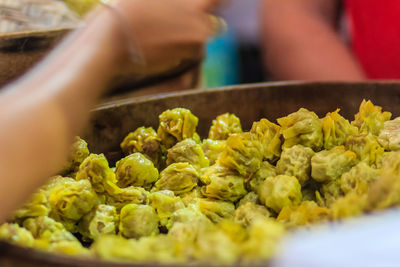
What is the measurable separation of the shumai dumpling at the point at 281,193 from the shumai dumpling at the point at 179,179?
209mm

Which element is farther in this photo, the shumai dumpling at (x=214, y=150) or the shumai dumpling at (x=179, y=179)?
the shumai dumpling at (x=214, y=150)

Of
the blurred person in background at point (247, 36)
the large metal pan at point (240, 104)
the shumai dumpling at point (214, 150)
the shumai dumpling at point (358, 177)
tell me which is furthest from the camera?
the blurred person in background at point (247, 36)

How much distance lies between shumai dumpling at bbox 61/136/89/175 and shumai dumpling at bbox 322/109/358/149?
2.02 feet

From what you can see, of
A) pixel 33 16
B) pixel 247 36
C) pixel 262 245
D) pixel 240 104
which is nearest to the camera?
pixel 262 245

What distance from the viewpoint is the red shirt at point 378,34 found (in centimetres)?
220

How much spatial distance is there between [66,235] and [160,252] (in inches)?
14.5

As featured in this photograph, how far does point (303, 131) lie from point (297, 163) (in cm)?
9

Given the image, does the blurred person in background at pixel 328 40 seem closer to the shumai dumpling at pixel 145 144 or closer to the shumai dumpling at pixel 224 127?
the shumai dumpling at pixel 224 127

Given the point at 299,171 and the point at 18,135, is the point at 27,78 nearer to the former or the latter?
the point at 18,135

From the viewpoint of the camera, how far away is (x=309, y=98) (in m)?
1.51

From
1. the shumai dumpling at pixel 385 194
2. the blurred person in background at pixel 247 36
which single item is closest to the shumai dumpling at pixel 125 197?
the shumai dumpling at pixel 385 194

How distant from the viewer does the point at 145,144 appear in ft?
4.35

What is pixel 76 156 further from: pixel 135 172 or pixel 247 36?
pixel 247 36

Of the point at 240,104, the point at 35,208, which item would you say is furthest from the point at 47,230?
the point at 240,104
